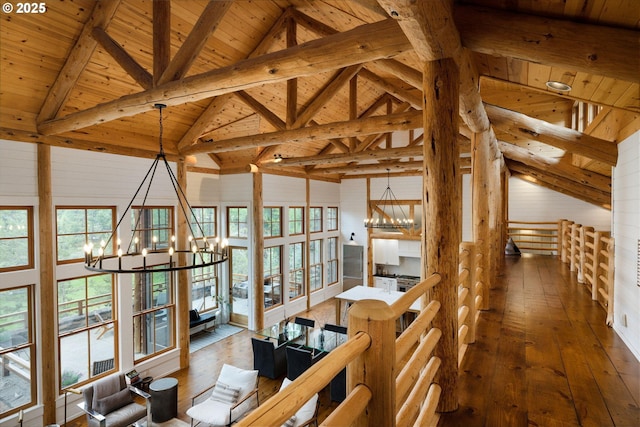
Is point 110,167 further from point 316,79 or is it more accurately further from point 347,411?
point 347,411

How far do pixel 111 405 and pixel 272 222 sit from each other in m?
5.78

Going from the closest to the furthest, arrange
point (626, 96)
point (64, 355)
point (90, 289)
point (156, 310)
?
point (626, 96) → point (64, 355) → point (90, 289) → point (156, 310)

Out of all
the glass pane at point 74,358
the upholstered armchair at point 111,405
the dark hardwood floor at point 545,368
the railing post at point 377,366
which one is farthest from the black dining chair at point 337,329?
the railing post at point 377,366

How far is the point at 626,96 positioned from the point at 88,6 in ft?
19.0

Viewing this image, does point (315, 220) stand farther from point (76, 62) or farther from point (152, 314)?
point (76, 62)

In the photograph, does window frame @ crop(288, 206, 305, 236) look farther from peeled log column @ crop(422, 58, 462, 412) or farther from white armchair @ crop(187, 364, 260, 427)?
peeled log column @ crop(422, 58, 462, 412)

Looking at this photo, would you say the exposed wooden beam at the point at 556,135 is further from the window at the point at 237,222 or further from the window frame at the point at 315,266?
the window frame at the point at 315,266

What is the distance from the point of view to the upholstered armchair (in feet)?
16.3

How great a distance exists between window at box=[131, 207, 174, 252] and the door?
2523mm

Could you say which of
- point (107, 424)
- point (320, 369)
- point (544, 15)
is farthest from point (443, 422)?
point (107, 424)

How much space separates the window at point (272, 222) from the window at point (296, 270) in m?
0.83

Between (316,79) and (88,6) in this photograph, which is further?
(316,79)

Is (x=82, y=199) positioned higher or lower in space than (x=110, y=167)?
lower

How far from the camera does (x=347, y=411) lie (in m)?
1.16
